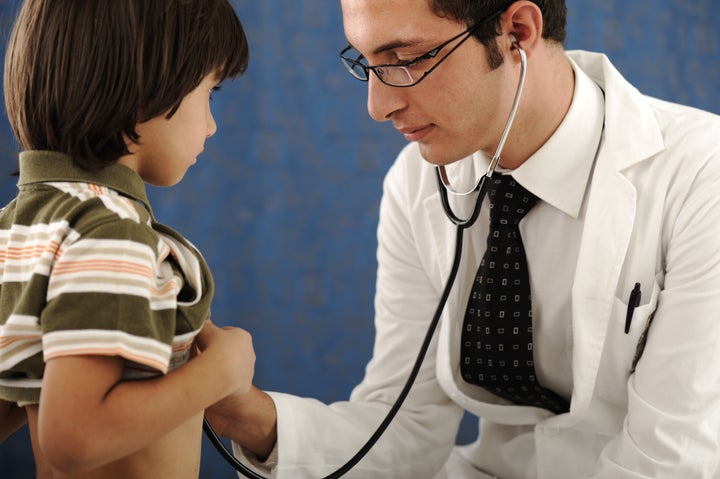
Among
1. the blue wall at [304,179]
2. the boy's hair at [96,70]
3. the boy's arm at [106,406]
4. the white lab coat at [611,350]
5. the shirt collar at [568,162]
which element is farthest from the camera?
the blue wall at [304,179]

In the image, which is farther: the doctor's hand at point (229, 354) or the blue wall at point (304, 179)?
the blue wall at point (304, 179)

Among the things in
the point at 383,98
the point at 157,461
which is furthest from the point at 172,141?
the point at 383,98

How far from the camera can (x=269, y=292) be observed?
203 centimetres

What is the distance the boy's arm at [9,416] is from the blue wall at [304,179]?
99 centimetres

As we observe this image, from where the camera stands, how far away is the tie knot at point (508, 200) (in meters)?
1.35

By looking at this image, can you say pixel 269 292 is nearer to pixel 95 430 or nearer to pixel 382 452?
pixel 382 452

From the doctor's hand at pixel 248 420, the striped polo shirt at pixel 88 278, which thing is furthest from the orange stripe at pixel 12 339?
the doctor's hand at pixel 248 420

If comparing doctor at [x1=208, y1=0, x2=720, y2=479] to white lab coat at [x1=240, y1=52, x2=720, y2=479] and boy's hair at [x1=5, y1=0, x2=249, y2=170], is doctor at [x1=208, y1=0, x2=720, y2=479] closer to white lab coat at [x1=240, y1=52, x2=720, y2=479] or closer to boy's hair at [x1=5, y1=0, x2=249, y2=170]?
white lab coat at [x1=240, y1=52, x2=720, y2=479]

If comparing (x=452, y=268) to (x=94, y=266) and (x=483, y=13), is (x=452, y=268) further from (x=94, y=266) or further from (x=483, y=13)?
(x=94, y=266)

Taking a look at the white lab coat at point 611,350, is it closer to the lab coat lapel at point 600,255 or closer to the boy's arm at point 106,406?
the lab coat lapel at point 600,255

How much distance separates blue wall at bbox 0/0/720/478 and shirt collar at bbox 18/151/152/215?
1081 millimetres

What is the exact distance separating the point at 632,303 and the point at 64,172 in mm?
847

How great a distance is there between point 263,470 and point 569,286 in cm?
58

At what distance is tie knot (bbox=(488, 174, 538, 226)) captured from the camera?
135cm
